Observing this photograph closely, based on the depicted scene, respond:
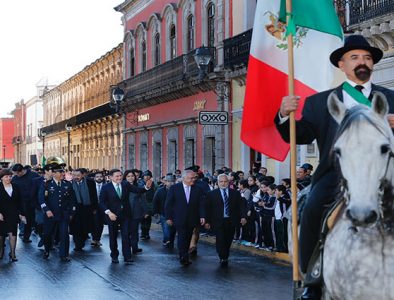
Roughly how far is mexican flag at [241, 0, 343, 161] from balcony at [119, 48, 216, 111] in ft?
76.4

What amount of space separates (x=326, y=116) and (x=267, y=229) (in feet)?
38.7

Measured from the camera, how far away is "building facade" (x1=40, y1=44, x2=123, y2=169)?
5087cm

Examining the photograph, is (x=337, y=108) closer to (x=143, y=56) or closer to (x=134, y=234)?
(x=134, y=234)

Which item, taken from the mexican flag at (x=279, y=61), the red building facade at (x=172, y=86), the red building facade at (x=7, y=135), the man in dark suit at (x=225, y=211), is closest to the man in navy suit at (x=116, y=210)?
the man in dark suit at (x=225, y=211)

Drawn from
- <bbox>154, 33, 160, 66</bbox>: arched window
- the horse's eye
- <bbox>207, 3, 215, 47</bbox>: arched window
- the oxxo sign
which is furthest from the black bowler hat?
<bbox>154, 33, 160, 66</bbox>: arched window

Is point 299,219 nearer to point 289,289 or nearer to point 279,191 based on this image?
point 289,289

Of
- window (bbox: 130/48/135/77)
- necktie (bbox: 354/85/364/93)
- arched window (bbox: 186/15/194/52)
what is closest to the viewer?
necktie (bbox: 354/85/364/93)

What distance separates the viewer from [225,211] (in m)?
17.1

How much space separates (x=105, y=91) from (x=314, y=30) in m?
46.6

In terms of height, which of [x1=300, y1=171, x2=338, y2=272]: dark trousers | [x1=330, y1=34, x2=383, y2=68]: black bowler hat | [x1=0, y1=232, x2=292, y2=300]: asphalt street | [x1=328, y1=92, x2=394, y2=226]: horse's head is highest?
[x1=330, y1=34, x2=383, y2=68]: black bowler hat

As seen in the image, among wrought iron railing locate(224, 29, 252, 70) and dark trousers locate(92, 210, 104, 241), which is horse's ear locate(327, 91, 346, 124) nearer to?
dark trousers locate(92, 210, 104, 241)

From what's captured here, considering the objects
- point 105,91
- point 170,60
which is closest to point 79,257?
point 170,60

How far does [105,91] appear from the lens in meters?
53.7

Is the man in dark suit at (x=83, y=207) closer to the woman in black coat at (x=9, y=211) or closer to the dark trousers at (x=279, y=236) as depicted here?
the woman in black coat at (x=9, y=211)
